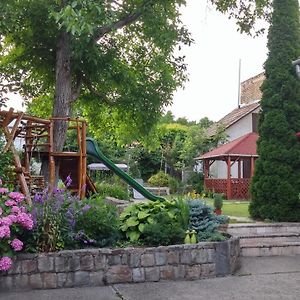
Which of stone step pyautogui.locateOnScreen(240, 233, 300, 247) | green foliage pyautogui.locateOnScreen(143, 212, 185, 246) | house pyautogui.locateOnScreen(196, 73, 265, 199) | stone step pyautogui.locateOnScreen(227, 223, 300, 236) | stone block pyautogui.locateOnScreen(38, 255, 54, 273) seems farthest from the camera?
house pyautogui.locateOnScreen(196, 73, 265, 199)

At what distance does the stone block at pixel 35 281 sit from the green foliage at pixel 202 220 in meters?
2.49

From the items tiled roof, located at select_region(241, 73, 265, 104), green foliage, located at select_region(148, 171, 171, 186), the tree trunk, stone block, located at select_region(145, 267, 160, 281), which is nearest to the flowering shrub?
stone block, located at select_region(145, 267, 160, 281)

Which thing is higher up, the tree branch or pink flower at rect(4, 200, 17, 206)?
the tree branch

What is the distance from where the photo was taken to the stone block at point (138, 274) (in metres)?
6.18

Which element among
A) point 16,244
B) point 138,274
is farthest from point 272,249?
point 16,244

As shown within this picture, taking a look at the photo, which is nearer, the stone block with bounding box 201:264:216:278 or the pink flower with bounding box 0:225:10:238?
the pink flower with bounding box 0:225:10:238

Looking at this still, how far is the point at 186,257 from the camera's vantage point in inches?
252

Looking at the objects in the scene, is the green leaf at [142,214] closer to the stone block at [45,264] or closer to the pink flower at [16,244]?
the stone block at [45,264]

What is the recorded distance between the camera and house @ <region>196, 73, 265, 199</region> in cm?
2128

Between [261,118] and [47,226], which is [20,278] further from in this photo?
[261,118]

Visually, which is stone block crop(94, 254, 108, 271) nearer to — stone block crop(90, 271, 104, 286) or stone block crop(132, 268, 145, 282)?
stone block crop(90, 271, 104, 286)

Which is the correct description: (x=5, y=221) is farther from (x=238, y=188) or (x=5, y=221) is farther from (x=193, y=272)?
(x=238, y=188)

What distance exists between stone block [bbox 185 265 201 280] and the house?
1197 centimetres

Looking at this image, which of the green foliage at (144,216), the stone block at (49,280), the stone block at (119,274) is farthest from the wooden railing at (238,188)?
the stone block at (49,280)
